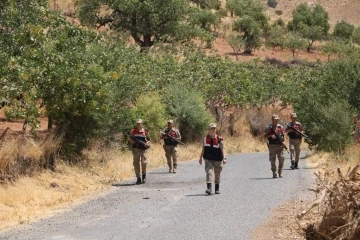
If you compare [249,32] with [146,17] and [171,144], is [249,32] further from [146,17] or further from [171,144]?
[171,144]

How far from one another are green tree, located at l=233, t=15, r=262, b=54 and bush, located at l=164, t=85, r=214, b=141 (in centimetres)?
3841

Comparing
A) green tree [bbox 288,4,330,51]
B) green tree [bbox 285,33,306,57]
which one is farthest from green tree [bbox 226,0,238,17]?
green tree [bbox 285,33,306,57]

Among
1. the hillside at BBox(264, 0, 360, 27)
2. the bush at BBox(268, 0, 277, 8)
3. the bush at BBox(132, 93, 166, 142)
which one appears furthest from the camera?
the bush at BBox(268, 0, 277, 8)

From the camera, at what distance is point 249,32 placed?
75.6m

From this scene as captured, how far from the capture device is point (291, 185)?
1733cm

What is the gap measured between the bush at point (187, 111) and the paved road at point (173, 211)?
14.6m

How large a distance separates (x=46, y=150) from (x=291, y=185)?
722 centimetres

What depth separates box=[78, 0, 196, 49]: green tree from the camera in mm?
47562

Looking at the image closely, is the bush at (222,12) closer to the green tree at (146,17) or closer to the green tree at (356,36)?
the green tree at (356,36)

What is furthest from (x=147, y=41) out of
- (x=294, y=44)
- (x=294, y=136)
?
(x=294, y=44)

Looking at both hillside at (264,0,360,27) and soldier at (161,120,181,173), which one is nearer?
soldier at (161,120,181,173)

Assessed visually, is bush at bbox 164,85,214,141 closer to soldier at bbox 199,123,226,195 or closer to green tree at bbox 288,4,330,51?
soldier at bbox 199,123,226,195

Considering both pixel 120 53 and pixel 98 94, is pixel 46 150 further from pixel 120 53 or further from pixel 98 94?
pixel 120 53

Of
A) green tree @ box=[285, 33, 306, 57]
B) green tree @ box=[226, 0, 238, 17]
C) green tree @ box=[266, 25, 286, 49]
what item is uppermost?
green tree @ box=[226, 0, 238, 17]
